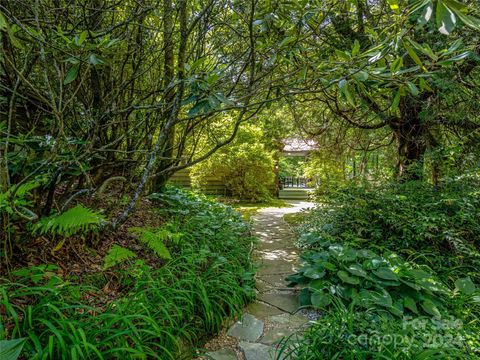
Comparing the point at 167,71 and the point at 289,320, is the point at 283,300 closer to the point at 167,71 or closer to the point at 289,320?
the point at 289,320

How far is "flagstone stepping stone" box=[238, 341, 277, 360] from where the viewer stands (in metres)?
1.82

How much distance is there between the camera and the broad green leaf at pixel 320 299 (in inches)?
86.4

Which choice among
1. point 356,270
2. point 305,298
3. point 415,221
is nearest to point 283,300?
point 305,298

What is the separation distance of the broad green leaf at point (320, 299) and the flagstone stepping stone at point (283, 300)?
11.3 inches

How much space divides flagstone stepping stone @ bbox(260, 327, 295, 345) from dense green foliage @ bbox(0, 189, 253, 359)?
0.32m

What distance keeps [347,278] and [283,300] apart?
638 millimetres

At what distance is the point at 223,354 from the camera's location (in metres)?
1.86

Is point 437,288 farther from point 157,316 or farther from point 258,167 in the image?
point 258,167

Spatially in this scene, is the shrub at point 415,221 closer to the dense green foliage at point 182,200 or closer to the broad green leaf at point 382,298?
the dense green foliage at point 182,200

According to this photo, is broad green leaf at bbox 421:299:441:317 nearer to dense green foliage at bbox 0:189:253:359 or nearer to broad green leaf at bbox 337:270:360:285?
broad green leaf at bbox 337:270:360:285

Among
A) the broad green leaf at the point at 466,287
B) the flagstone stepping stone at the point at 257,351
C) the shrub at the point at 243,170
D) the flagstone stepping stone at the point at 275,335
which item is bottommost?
the flagstone stepping stone at the point at 257,351

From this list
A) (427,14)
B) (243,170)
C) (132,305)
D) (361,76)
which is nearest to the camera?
(427,14)

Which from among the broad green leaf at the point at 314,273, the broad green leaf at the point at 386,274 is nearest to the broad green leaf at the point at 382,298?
the broad green leaf at the point at 386,274

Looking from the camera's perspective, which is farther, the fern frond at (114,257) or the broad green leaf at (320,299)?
the broad green leaf at (320,299)
